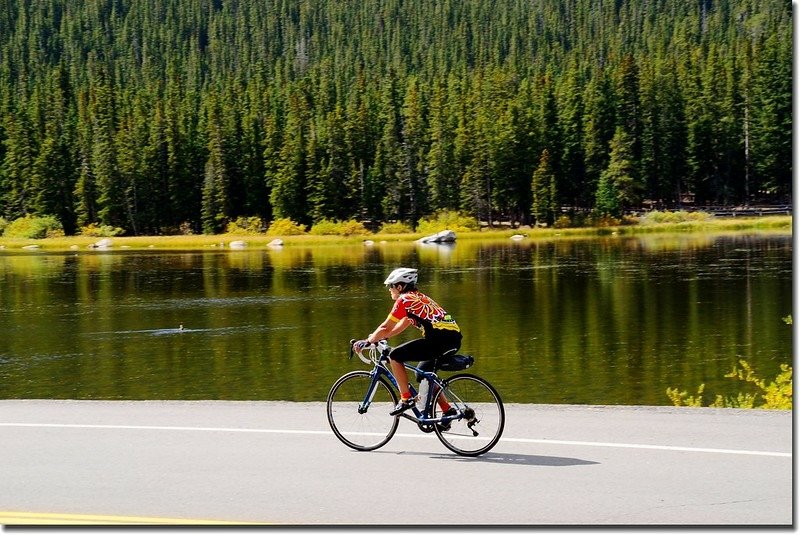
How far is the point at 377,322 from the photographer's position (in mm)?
36625

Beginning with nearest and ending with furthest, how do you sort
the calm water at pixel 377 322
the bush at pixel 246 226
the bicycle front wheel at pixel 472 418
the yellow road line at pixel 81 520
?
the yellow road line at pixel 81 520, the bicycle front wheel at pixel 472 418, the calm water at pixel 377 322, the bush at pixel 246 226

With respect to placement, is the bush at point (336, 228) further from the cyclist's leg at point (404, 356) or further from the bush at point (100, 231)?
the cyclist's leg at point (404, 356)

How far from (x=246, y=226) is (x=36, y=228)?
911 inches

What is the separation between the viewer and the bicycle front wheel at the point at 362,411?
1061 cm

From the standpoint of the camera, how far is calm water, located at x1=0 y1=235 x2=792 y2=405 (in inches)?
970

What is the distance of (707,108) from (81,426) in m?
112

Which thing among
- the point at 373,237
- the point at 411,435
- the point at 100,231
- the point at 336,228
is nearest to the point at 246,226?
the point at 336,228

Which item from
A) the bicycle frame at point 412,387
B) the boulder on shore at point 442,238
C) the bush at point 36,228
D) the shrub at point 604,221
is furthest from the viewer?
the bush at point 36,228

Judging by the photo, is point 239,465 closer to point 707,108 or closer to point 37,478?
point 37,478

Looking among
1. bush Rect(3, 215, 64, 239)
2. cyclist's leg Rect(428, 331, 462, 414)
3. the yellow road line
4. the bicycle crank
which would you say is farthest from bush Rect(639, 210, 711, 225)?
the yellow road line

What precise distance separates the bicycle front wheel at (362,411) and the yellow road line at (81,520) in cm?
286

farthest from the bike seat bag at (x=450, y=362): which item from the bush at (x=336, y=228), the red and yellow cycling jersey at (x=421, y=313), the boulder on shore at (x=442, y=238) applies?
the bush at (x=336, y=228)

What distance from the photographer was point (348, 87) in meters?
178

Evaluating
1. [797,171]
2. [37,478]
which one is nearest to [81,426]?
[37,478]
